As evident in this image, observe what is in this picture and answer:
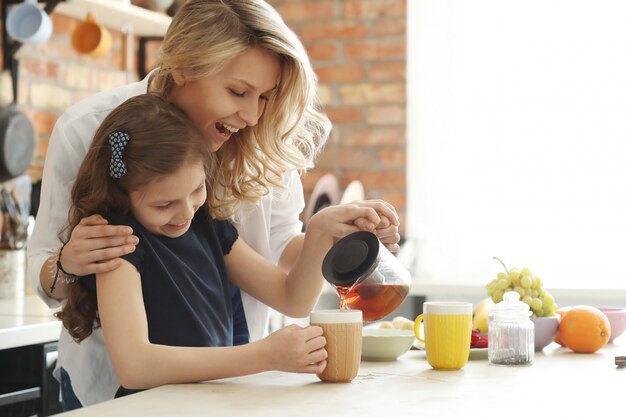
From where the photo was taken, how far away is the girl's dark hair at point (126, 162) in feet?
5.20

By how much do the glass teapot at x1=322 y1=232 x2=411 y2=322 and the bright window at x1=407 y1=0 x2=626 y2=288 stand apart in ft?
7.48

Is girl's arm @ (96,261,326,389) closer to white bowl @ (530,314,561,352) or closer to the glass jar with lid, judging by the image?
the glass jar with lid

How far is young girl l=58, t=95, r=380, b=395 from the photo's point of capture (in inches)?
56.4

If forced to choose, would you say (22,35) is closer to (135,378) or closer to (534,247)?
(135,378)

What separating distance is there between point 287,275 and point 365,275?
0.46 m

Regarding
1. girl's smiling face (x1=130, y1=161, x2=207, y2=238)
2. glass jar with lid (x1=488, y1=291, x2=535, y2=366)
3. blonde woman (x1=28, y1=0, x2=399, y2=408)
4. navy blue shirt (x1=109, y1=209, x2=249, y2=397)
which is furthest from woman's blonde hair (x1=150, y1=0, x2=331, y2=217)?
glass jar with lid (x1=488, y1=291, x2=535, y2=366)

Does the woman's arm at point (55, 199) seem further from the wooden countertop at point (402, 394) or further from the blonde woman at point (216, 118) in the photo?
the wooden countertop at point (402, 394)

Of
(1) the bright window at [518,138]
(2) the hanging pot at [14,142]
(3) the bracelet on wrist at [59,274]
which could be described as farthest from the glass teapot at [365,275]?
(1) the bright window at [518,138]

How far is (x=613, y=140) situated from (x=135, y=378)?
9.44 ft

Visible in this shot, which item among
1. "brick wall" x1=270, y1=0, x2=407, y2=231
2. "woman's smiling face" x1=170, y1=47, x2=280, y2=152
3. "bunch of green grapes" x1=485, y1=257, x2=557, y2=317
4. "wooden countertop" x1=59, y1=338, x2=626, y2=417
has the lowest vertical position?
"wooden countertop" x1=59, y1=338, x2=626, y2=417

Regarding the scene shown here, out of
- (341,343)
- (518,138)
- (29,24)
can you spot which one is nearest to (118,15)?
(29,24)

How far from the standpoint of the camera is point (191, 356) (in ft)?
4.70

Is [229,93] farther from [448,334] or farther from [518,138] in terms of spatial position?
[518,138]

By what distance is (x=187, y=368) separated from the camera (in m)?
1.43
